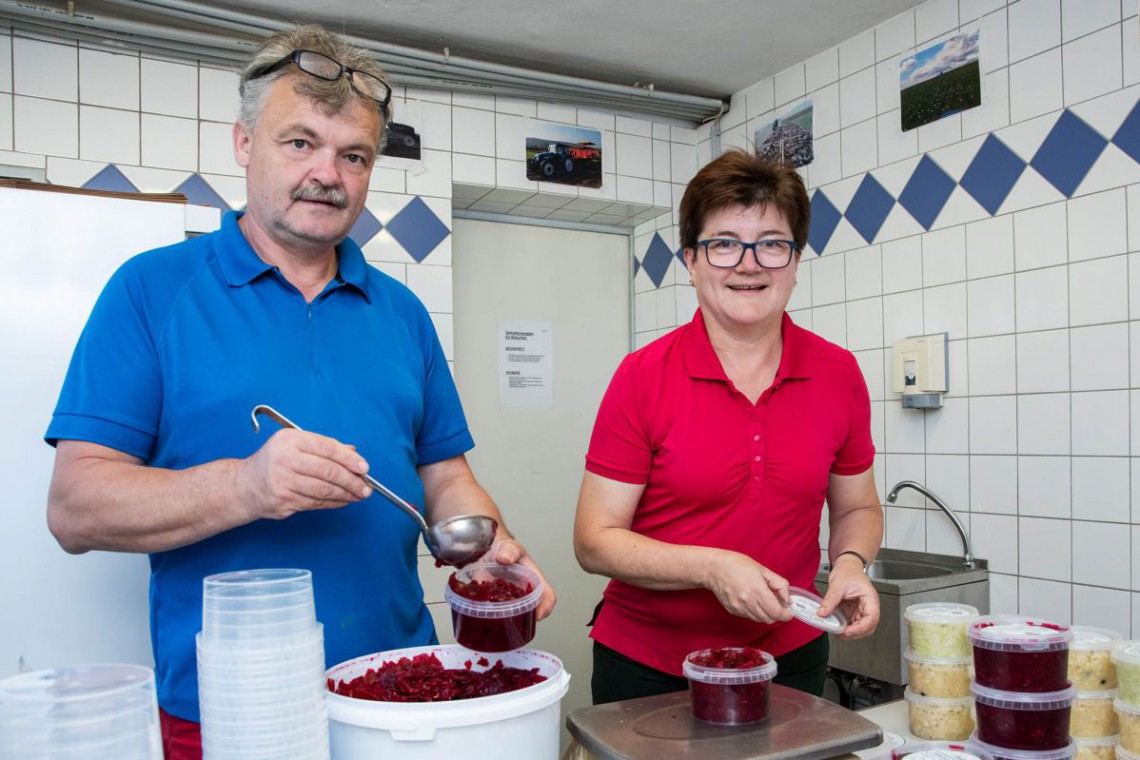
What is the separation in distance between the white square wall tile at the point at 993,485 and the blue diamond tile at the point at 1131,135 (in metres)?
0.99

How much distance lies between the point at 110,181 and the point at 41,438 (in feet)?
4.68

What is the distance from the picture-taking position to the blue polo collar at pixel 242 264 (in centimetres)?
145

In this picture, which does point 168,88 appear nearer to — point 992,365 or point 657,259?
point 657,259

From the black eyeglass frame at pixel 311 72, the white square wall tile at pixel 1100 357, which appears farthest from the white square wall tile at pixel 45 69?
the white square wall tile at pixel 1100 357

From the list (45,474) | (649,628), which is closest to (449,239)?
(45,474)

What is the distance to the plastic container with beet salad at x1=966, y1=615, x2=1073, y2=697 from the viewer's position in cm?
134

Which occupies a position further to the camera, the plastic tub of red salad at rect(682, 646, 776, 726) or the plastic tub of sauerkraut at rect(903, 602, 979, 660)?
the plastic tub of sauerkraut at rect(903, 602, 979, 660)

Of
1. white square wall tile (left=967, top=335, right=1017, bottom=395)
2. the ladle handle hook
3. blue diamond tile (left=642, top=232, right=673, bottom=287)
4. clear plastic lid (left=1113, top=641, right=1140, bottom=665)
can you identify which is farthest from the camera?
blue diamond tile (left=642, top=232, right=673, bottom=287)

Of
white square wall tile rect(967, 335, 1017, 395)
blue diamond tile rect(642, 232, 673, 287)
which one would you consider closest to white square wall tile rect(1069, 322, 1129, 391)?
white square wall tile rect(967, 335, 1017, 395)

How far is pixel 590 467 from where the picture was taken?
1.89 m

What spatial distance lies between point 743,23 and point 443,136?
1.29 metres

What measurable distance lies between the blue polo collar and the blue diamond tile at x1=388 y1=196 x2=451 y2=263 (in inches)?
79.2

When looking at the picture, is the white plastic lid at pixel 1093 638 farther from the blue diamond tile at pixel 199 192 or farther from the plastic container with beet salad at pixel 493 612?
the blue diamond tile at pixel 199 192

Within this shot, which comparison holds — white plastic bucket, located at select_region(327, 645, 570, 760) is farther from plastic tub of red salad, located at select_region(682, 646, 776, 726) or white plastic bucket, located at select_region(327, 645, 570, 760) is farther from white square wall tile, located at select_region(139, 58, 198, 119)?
white square wall tile, located at select_region(139, 58, 198, 119)
